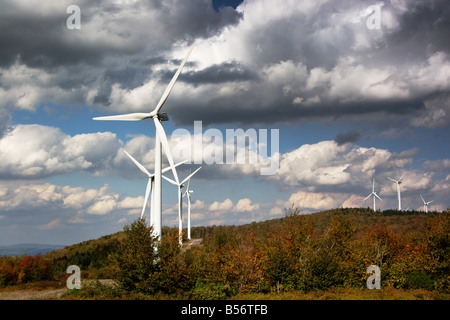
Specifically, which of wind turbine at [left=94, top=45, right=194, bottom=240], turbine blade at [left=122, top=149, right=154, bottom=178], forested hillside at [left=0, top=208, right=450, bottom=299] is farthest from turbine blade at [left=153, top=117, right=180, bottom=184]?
turbine blade at [left=122, top=149, right=154, bottom=178]

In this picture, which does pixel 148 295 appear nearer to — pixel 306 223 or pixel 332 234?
pixel 306 223

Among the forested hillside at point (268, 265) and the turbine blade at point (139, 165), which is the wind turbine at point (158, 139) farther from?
the turbine blade at point (139, 165)

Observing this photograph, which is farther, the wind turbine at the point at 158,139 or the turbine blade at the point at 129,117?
the turbine blade at the point at 129,117

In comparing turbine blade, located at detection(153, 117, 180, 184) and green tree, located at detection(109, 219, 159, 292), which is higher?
turbine blade, located at detection(153, 117, 180, 184)

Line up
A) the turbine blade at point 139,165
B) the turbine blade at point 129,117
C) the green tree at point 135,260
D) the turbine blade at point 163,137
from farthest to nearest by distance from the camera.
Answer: the turbine blade at point 139,165 → the turbine blade at point 129,117 → the turbine blade at point 163,137 → the green tree at point 135,260

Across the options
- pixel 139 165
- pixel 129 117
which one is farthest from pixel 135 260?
pixel 139 165

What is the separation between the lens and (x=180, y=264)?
123ft

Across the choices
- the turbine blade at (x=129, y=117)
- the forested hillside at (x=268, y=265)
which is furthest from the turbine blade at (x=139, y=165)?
the forested hillside at (x=268, y=265)

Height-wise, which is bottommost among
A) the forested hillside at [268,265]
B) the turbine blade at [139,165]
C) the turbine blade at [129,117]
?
the forested hillside at [268,265]

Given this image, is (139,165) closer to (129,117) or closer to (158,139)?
(129,117)

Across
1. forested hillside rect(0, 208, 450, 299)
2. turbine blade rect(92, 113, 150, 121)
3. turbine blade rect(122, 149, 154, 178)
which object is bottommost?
forested hillside rect(0, 208, 450, 299)

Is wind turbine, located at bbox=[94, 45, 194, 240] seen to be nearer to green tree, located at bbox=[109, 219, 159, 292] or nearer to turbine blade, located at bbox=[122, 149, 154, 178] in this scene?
green tree, located at bbox=[109, 219, 159, 292]
